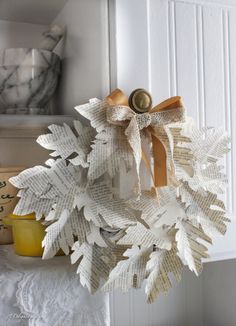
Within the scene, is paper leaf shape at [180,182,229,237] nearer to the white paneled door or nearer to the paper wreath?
the paper wreath

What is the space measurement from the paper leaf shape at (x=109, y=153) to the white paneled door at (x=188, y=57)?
0.10 meters

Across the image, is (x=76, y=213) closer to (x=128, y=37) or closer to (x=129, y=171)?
(x=129, y=171)

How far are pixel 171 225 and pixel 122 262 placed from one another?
0.37 ft

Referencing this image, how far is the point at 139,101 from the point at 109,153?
0.37ft

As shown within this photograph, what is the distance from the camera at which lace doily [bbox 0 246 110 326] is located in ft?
2.49

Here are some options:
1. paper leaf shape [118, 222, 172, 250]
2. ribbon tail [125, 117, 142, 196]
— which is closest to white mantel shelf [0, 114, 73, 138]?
ribbon tail [125, 117, 142, 196]

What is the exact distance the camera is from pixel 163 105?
81 cm

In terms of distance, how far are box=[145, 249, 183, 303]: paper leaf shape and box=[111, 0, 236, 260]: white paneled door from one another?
0.48 feet

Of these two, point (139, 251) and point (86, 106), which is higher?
point (86, 106)

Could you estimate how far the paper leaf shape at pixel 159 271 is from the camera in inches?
31.4

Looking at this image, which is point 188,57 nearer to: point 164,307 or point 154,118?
point 154,118

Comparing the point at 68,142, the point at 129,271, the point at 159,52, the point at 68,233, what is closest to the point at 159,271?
the point at 129,271

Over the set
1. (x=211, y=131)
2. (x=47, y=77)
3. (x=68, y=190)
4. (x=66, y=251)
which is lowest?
(x=66, y=251)

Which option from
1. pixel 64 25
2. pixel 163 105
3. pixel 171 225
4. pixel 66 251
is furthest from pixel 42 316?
pixel 64 25
